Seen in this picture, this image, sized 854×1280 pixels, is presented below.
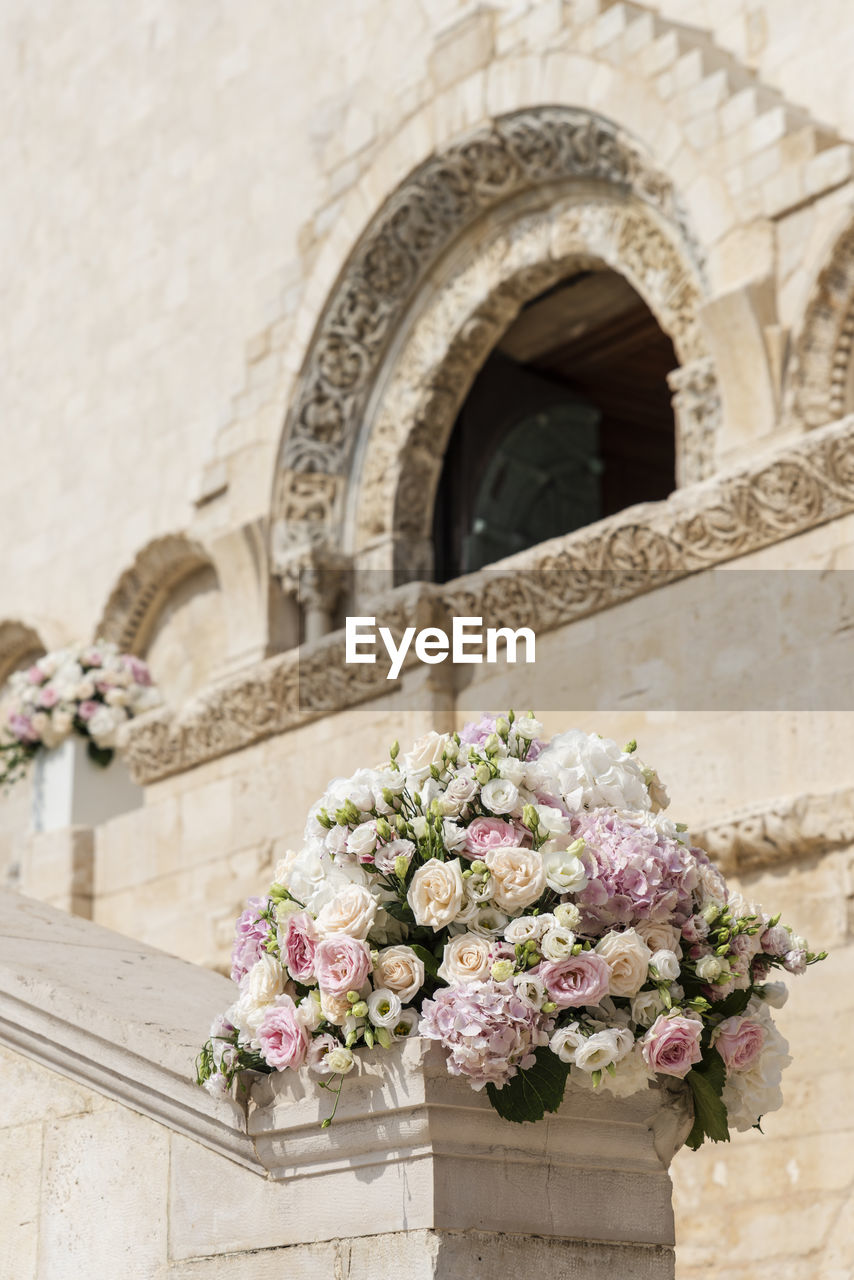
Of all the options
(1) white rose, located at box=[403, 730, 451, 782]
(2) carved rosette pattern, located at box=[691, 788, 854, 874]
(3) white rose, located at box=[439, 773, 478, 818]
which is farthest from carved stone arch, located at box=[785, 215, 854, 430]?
(3) white rose, located at box=[439, 773, 478, 818]

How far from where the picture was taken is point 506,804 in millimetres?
3100

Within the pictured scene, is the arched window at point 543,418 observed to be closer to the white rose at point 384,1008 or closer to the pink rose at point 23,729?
the pink rose at point 23,729

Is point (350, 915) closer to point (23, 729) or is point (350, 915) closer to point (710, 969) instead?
point (710, 969)

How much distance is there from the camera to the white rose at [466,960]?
2914 millimetres

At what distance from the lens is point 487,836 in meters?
3.07

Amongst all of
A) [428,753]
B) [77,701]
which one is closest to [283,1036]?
[428,753]

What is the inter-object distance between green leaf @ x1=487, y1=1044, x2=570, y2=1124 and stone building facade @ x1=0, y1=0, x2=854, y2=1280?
7.52 ft

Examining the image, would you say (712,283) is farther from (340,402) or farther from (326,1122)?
(326,1122)

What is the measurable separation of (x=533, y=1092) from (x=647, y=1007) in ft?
0.80

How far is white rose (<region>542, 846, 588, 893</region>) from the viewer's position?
2992 millimetres

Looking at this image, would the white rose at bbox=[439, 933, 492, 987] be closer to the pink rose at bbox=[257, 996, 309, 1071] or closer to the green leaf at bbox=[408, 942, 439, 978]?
the green leaf at bbox=[408, 942, 439, 978]

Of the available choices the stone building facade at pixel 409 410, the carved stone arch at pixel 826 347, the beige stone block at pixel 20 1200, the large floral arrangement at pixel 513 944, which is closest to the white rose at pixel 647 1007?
the large floral arrangement at pixel 513 944

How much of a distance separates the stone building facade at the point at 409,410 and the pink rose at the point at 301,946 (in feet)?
8.11

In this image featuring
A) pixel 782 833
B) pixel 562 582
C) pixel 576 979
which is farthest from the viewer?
pixel 562 582
